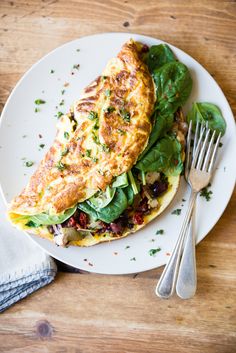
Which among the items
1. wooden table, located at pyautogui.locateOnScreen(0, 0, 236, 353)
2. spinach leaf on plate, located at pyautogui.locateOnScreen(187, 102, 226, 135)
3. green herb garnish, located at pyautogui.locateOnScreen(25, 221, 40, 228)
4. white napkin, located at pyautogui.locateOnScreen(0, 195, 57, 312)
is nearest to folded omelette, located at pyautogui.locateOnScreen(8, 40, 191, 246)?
green herb garnish, located at pyautogui.locateOnScreen(25, 221, 40, 228)

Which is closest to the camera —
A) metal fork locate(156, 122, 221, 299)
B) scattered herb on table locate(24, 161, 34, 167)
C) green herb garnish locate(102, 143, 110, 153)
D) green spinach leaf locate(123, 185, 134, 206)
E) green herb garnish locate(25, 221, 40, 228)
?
green herb garnish locate(102, 143, 110, 153)

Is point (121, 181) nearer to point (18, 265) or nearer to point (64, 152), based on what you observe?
point (64, 152)

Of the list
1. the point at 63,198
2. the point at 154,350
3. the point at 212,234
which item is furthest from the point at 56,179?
the point at 154,350

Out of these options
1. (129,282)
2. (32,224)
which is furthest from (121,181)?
(129,282)

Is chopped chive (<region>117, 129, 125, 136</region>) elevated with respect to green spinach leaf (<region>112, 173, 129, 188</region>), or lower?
elevated

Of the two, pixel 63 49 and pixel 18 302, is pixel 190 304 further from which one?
pixel 63 49

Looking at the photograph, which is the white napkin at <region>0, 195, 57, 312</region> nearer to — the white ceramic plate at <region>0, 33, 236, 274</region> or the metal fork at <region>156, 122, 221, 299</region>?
the white ceramic plate at <region>0, 33, 236, 274</region>

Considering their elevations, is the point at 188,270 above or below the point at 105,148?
below
